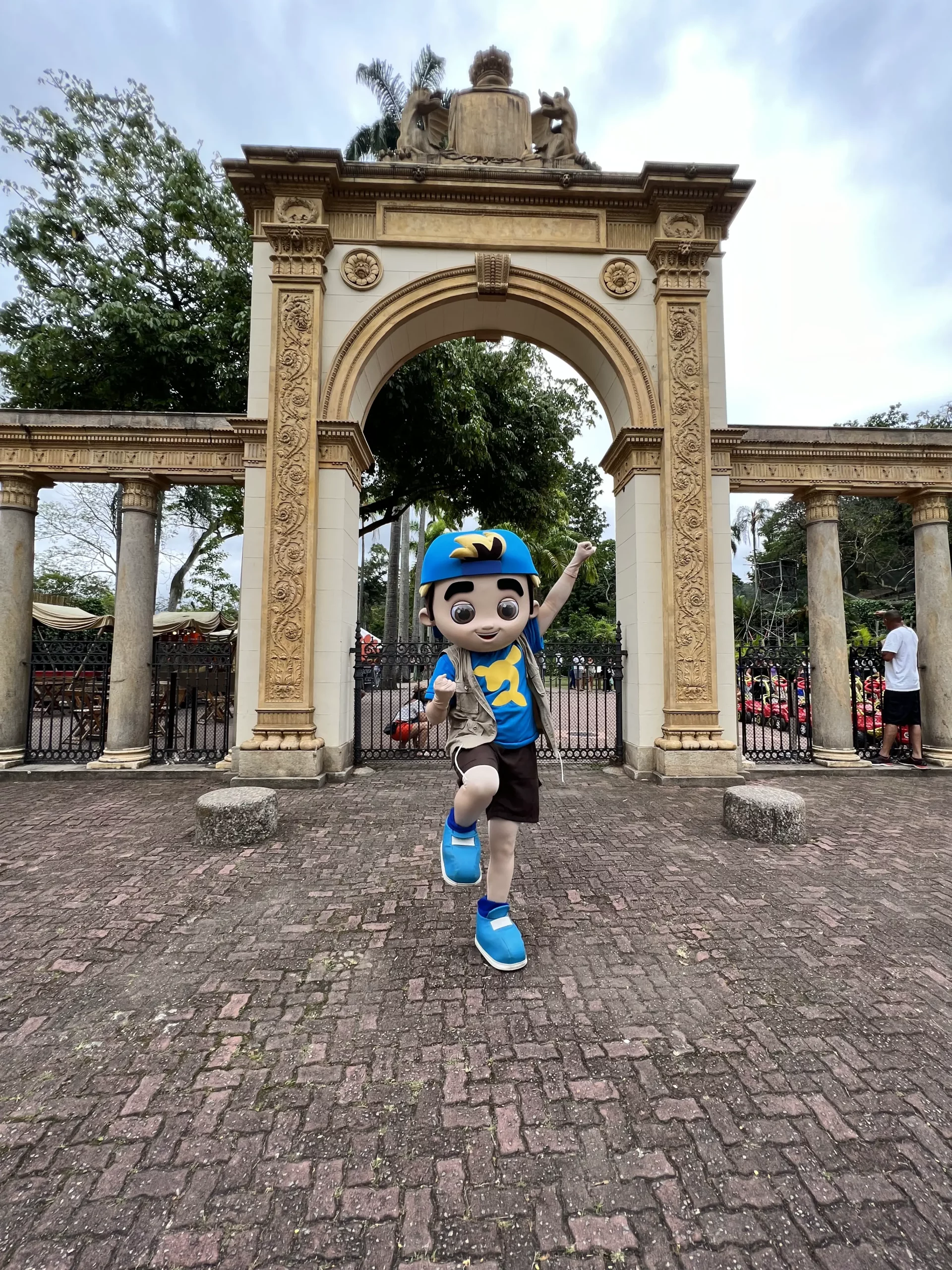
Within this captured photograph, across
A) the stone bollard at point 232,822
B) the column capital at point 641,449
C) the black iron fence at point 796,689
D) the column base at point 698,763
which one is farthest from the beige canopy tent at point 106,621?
the black iron fence at point 796,689

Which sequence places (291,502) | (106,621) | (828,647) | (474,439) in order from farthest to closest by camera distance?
(106,621)
(474,439)
(828,647)
(291,502)

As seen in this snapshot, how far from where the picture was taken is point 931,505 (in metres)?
7.66

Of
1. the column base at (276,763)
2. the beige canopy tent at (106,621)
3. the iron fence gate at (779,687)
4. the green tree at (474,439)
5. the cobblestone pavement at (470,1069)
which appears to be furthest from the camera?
the beige canopy tent at (106,621)

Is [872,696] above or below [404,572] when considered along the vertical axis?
below

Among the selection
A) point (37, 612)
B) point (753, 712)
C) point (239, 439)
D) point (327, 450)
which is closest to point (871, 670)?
point (753, 712)

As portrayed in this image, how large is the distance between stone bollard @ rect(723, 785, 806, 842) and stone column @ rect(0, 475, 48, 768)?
8427 millimetres

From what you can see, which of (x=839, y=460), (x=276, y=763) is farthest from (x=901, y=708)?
(x=276, y=763)

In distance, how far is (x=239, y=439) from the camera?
23.1 ft

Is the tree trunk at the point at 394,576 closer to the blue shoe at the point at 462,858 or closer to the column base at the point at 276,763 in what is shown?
the column base at the point at 276,763

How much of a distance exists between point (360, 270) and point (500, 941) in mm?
7780

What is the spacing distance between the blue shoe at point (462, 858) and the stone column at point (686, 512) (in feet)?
13.6

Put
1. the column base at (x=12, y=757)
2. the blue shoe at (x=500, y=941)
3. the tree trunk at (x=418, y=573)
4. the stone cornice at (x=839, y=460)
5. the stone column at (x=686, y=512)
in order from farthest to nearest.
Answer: the tree trunk at (x=418, y=573)
the stone cornice at (x=839, y=460)
the column base at (x=12, y=757)
the stone column at (x=686, y=512)
the blue shoe at (x=500, y=941)

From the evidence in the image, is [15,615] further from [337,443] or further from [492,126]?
[492,126]

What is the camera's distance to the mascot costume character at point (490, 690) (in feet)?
8.99
